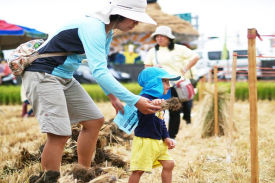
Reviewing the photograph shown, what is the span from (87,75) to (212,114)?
13404 millimetres

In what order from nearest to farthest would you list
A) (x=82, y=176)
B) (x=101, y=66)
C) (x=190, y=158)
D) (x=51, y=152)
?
(x=101, y=66), (x=82, y=176), (x=51, y=152), (x=190, y=158)

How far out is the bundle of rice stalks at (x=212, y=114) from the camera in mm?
6086

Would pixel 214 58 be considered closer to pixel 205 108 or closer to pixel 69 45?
pixel 205 108

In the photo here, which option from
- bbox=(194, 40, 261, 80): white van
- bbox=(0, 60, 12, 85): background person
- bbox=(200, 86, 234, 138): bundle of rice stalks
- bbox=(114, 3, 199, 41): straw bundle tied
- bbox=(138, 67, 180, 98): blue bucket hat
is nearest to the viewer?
bbox=(138, 67, 180, 98): blue bucket hat

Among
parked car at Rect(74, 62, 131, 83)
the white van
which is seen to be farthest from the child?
the white van

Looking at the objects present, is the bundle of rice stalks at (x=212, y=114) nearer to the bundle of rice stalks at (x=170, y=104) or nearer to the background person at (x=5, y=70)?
the bundle of rice stalks at (x=170, y=104)

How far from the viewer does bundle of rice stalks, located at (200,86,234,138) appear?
609 centimetres

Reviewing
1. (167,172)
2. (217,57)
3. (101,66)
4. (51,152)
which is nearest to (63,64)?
(101,66)

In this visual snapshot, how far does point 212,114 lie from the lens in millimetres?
6133

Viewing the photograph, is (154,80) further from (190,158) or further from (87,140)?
(190,158)

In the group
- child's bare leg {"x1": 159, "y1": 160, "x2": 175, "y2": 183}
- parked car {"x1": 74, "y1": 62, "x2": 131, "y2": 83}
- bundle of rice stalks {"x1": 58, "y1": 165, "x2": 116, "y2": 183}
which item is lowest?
parked car {"x1": 74, "y1": 62, "x2": 131, "y2": 83}

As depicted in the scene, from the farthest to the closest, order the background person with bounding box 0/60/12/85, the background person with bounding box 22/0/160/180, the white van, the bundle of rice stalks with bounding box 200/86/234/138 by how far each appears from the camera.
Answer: the white van → the background person with bounding box 0/60/12/85 → the bundle of rice stalks with bounding box 200/86/234/138 → the background person with bounding box 22/0/160/180

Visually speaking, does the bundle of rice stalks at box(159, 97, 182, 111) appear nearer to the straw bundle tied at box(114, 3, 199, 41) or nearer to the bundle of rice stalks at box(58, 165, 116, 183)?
the bundle of rice stalks at box(58, 165, 116, 183)

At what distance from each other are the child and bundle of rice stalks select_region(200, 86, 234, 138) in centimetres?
306
